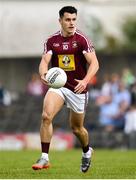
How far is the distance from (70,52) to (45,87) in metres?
15.9

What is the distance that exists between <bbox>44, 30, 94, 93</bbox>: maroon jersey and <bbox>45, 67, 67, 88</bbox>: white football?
41 cm

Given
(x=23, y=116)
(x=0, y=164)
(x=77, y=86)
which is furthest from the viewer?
(x=23, y=116)

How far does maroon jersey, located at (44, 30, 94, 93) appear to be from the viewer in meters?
15.5

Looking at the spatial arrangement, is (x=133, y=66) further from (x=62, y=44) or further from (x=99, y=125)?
(x=62, y=44)

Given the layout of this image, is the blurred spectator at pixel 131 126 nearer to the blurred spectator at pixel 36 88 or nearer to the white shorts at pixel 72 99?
the blurred spectator at pixel 36 88

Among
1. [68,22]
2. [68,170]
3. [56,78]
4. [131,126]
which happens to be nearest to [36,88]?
[131,126]

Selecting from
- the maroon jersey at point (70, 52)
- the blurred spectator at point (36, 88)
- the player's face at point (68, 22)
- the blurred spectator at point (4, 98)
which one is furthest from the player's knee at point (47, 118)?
the blurred spectator at point (36, 88)

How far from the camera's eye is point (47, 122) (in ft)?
50.0

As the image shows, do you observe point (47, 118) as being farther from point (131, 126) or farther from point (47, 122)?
point (131, 126)

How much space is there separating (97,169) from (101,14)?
102 feet

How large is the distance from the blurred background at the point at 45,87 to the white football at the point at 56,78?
11.9 meters

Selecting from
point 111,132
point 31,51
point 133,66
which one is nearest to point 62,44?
point 111,132

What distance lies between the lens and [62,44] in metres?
15.5

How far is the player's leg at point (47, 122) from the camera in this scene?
1521 centimetres
